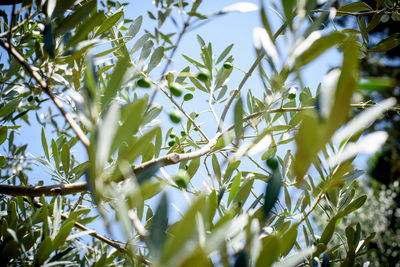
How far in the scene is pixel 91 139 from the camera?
1.31ft

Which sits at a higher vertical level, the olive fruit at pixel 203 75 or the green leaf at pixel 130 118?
the green leaf at pixel 130 118

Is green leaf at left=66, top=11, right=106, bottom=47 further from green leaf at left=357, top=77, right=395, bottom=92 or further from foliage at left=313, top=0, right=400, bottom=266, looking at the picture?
foliage at left=313, top=0, right=400, bottom=266

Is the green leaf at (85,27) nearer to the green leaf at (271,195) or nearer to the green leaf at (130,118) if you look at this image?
the green leaf at (130,118)

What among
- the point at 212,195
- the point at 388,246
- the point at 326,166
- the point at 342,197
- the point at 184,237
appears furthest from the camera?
the point at 388,246

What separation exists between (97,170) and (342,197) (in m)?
1.00

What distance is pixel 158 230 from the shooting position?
1.28ft

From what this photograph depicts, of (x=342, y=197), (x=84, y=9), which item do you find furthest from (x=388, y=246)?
(x=84, y=9)

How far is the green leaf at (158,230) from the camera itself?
367 millimetres

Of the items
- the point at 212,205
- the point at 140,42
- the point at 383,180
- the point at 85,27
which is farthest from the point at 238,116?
the point at 383,180

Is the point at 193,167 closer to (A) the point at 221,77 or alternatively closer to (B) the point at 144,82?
(B) the point at 144,82

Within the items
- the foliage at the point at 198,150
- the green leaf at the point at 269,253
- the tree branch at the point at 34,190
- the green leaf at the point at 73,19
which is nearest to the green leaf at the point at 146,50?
the foliage at the point at 198,150

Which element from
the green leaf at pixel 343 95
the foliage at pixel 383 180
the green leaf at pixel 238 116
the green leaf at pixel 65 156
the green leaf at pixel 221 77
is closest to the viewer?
the green leaf at pixel 343 95

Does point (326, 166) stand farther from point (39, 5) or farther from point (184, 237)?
A: point (39, 5)

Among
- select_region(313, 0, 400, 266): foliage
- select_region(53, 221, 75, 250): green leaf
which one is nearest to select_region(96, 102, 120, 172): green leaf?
select_region(53, 221, 75, 250): green leaf
